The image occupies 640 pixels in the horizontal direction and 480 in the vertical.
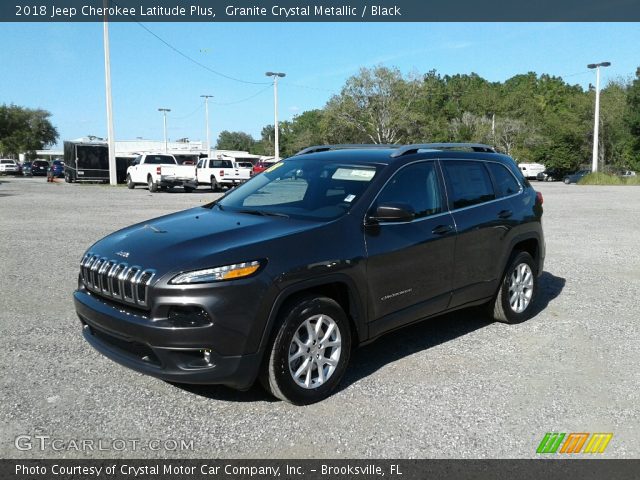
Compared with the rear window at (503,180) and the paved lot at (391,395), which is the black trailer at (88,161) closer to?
the paved lot at (391,395)

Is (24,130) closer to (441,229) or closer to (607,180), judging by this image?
(607,180)

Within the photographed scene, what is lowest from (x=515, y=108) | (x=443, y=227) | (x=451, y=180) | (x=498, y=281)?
(x=498, y=281)

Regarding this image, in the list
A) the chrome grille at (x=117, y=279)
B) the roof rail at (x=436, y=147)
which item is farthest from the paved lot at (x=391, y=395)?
the roof rail at (x=436, y=147)

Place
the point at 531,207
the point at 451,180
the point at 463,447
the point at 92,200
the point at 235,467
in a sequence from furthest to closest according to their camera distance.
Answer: the point at 92,200 < the point at 531,207 < the point at 451,180 < the point at 463,447 < the point at 235,467

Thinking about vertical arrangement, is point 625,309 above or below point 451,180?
below

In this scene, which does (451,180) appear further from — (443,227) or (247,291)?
(247,291)

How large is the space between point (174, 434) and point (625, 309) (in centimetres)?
531

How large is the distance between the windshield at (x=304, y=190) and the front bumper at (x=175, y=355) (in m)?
1.30

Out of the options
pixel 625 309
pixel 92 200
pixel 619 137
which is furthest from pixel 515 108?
pixel 625 309

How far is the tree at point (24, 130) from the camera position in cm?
7300

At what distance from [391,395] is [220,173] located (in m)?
27.5

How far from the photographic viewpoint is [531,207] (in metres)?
6.33

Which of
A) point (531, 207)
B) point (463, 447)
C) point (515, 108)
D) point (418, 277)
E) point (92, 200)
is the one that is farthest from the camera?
point (515, 108)

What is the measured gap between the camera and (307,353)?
159 inches
